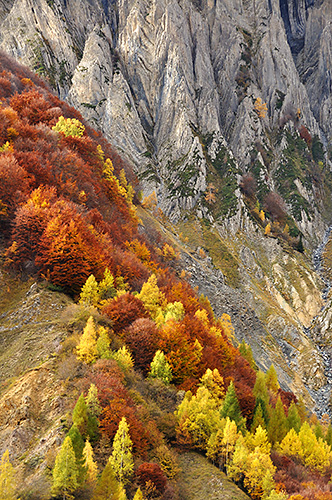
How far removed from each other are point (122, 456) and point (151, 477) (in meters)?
1.78

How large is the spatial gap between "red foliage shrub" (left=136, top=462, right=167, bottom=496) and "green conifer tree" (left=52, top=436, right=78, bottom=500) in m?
3.39

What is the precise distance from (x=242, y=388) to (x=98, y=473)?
15.3m

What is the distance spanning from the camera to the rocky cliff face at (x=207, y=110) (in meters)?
79.6

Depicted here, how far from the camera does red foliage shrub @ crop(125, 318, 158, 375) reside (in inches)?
861

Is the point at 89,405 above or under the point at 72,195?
under

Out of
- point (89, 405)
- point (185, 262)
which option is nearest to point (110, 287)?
point (89, 405)

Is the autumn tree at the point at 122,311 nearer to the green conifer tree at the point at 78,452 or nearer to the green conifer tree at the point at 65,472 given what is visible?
the green conifer tree at the point at 78,452

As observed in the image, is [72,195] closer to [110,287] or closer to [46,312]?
[110,287]


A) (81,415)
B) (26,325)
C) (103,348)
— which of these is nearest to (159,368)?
(103,348)

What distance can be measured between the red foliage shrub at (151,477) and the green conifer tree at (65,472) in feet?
11.1

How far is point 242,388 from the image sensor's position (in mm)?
26438

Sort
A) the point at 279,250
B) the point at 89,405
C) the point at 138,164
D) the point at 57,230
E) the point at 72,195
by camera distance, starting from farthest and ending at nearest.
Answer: the point at 138,164 → the point at 279,250 → the point at 72,195 → the point at 57,230 → the point at 89,405

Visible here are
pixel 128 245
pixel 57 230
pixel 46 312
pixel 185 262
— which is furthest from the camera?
pixel 185 262

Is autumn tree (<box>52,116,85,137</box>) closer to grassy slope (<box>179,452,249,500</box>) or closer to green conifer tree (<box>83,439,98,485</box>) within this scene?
green conifer tree (<box>83,439,98,485</box>)
